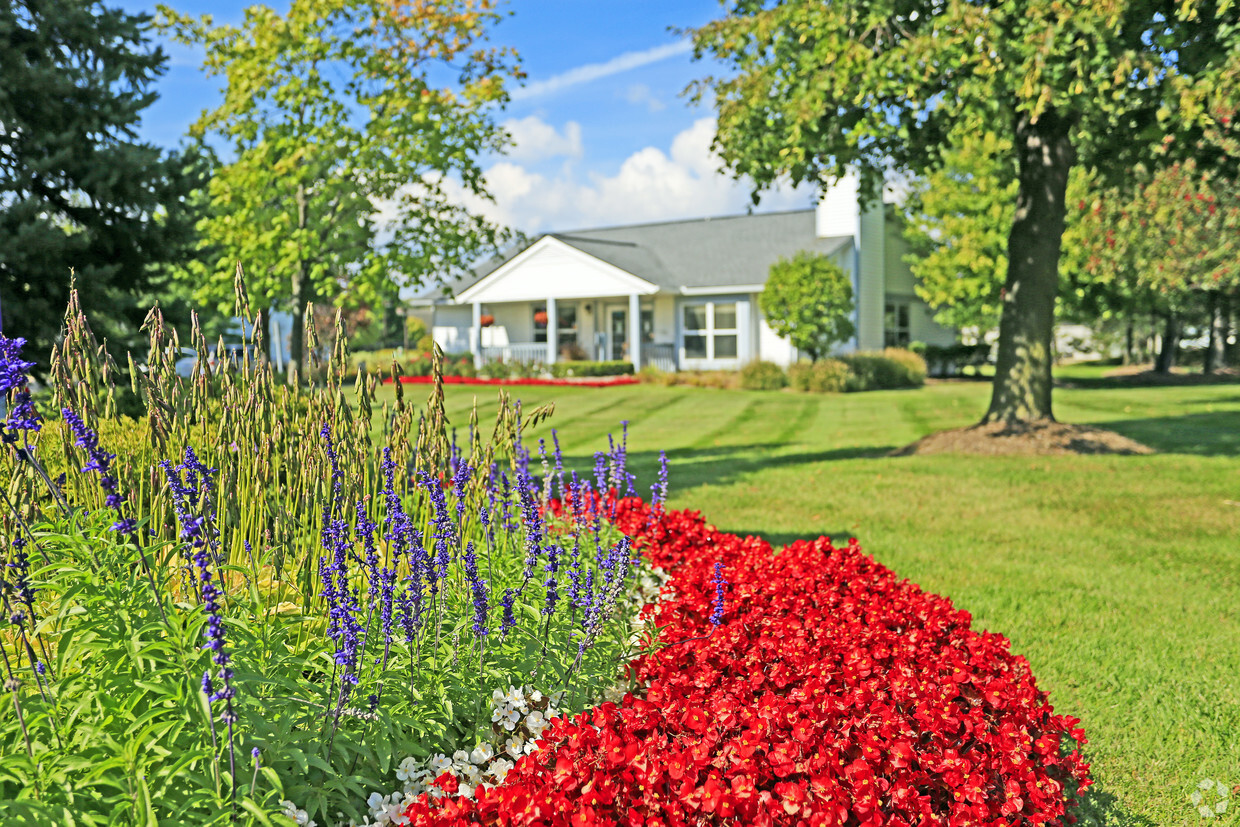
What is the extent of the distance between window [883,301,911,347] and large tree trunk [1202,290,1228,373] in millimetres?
10064

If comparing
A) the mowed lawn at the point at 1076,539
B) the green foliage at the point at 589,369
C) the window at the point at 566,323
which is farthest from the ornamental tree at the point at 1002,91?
the window at the point at 566,323

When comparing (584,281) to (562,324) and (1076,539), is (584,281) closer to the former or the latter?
(562,324)

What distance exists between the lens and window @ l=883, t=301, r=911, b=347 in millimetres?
33406

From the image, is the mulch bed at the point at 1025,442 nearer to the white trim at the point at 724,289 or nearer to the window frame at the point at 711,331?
the white trim at the point at 724,289

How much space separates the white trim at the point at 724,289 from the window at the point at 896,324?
25.5 ft

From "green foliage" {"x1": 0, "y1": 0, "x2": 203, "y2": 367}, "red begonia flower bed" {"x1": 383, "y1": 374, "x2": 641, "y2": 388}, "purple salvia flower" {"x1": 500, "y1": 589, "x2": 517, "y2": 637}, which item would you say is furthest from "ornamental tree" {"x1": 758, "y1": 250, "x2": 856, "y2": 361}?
"purple salvia flower" {"x1": 500, "y1": 589, "x2": 517, "y2": 637}

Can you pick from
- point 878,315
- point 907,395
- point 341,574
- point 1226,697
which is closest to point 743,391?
point 907,395

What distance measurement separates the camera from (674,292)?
2850cm

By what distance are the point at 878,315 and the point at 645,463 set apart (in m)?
23.4

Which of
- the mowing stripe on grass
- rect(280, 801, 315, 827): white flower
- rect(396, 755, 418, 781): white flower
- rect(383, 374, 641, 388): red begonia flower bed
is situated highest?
rect(383, 374, 641, 388): red begonia flower bed

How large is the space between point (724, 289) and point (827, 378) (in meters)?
5.75

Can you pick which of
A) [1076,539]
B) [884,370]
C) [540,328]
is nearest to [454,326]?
[540,328]

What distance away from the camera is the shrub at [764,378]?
24.3m

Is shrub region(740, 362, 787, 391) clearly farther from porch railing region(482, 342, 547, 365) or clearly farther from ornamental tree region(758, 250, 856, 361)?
porch railing region(482, 342, 547, 365)
